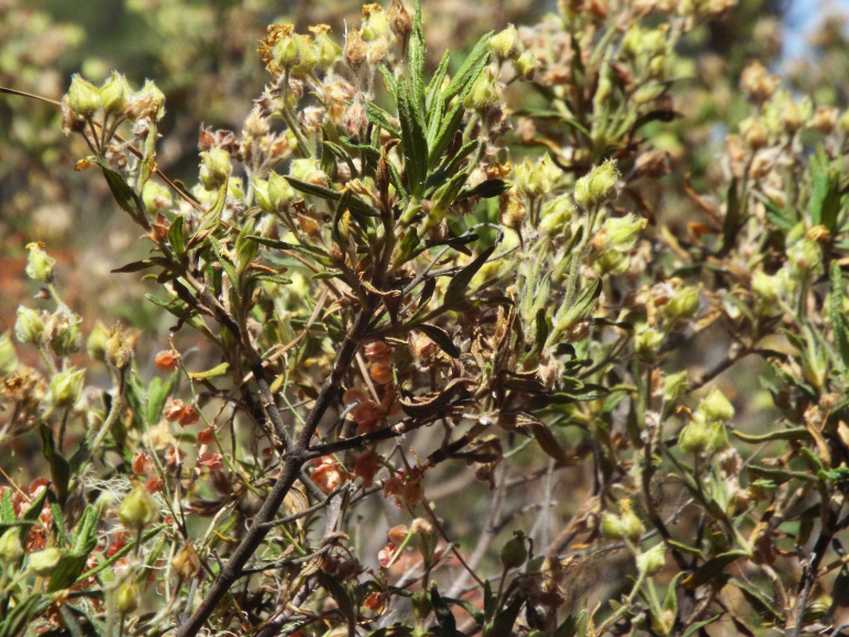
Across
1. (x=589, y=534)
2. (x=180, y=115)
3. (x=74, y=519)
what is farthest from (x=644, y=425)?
(x=180, y=115)

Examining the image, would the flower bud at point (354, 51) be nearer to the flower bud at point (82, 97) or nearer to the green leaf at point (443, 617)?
the flower bud at point (82, 97)

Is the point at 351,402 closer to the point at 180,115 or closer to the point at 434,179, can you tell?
the point at 434,179

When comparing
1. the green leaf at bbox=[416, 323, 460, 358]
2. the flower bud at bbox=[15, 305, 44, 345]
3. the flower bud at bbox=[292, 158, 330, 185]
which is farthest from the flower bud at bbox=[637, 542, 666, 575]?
the flower bud at bbox=[15, 305, 44, 345]

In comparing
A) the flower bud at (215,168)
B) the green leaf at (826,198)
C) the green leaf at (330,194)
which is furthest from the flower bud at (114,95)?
the green leaf at (826,198)

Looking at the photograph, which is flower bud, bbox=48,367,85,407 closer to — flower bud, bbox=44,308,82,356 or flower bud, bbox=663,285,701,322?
flower bud, bbox=44,308,82,356

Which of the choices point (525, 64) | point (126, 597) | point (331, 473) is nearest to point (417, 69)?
point (525, 64)
